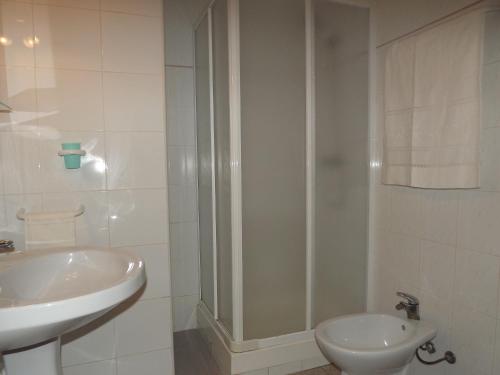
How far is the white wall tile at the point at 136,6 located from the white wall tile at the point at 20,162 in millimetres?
649

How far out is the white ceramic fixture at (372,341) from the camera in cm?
142

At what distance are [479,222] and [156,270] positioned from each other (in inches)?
58.9

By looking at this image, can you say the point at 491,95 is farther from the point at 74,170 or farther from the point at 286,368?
the point at 74,170

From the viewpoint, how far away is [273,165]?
1.85 metres

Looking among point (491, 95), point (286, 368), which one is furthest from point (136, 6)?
point (286, 368)

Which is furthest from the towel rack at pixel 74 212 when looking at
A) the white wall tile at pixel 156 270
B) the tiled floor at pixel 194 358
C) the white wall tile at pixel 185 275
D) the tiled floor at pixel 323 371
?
the tiled floor at pixel 323 371

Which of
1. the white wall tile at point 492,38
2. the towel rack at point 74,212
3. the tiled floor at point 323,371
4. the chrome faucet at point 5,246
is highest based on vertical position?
the white wall tile at point 492,38

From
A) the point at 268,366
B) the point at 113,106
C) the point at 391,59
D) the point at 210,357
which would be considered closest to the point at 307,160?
the point at 391,59

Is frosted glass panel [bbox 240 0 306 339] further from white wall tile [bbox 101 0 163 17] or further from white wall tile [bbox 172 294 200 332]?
white wall tile [bbox 172 294 200 332]

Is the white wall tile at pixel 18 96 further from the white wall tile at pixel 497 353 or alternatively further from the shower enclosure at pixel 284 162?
the white wall tile at pixel 497 353

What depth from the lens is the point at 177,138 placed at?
234 centimetres

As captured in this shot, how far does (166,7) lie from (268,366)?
227 centimetres

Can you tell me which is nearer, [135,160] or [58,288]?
[58,288]

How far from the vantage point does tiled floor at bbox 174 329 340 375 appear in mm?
1941
